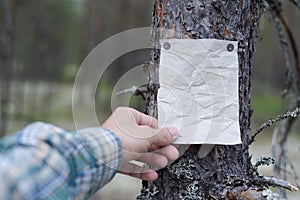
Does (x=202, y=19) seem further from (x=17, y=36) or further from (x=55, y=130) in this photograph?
(x=17, y=36)

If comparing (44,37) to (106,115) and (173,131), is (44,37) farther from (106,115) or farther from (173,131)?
(173,131)

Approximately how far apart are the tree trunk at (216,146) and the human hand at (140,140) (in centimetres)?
10

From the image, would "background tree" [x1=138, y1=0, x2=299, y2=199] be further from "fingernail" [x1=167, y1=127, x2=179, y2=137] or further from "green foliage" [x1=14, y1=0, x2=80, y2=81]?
"green foliage" [x1=14, y1=0, x2=80, y2=81]

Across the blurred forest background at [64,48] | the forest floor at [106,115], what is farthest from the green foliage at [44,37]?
the forest floor at [106,115]

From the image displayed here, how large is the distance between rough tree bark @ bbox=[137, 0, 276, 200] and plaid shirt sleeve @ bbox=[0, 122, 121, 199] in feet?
1.18

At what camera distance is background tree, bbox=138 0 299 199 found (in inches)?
40.5

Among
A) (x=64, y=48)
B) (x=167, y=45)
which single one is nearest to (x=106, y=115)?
(x=167, y=45)

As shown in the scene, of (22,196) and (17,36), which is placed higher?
(17,36)

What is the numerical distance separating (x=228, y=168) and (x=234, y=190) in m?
0.06

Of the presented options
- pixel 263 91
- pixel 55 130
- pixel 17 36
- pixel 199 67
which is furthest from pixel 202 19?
pixel 263 91

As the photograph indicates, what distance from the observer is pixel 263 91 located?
1427cm

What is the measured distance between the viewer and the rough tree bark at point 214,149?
40.5 inches

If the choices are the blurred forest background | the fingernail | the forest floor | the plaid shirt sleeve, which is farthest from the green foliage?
the plaid shirt sleeve

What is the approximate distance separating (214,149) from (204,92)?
14 cm
